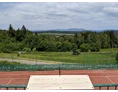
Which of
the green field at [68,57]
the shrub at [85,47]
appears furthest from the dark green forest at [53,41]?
the green field at [68,57]

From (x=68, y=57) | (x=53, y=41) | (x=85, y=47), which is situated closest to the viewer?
(x=68, y=57)

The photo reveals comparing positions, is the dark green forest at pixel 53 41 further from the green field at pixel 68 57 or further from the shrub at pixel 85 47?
the green field at pixel 68 57

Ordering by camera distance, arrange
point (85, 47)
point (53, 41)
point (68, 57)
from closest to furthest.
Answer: point (68, 57), point (85, 47), point (53, 41)

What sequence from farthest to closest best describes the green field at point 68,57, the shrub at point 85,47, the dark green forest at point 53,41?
the shrub at point 85,47 < the dark green forest at point 53,41 < the green field at point 68,57

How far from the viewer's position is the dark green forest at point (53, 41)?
11.1 meters

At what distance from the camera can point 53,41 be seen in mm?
11570

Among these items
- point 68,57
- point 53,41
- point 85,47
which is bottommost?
point 68,57

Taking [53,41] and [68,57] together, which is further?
[53,41]

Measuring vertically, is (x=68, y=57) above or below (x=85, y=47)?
below

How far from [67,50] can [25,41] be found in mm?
2341

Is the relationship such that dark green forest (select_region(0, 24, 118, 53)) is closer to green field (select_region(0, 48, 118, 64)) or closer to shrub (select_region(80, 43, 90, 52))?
shrub (select_region(80, 43, 90, 52))

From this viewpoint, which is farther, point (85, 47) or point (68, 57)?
point (85, 47)

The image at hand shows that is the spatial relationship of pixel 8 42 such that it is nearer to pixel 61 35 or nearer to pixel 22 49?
pixel 22 49

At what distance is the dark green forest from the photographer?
1105 cm
